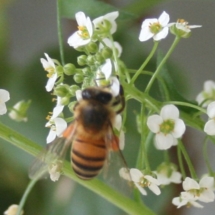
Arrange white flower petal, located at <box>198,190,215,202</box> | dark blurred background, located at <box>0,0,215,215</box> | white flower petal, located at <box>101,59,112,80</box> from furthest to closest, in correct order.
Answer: dark blurred background, located at <box>0,0,215,215</box>
white flower petal, located at <box>198,190,215,202</box>
white flower petal, located at <box>101,59,112,80</box>

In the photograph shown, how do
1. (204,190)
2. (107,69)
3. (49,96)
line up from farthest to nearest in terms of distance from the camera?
1. (49,96)
2. (204,190)
3. (107,69)

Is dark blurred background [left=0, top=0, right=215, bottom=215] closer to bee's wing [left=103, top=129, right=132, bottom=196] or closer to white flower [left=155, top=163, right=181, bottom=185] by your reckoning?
white flower [left=155, top=163, right=181, bottom=185]

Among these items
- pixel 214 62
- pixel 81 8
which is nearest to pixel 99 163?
pixel 81 8

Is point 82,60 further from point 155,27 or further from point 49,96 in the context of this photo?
point 49,96

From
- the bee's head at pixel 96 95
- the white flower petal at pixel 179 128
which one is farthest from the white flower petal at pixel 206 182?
the bee's head at pixel 96 95

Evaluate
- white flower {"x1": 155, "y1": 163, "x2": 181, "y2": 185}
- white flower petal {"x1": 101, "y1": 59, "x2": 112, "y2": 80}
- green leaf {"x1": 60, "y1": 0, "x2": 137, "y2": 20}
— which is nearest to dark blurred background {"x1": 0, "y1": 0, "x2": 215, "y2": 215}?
white flower {"x1": 155, "y1": 163, "x2": 181, "y2": 185}

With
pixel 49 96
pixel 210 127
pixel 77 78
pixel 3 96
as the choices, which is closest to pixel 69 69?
pixel 77 78
